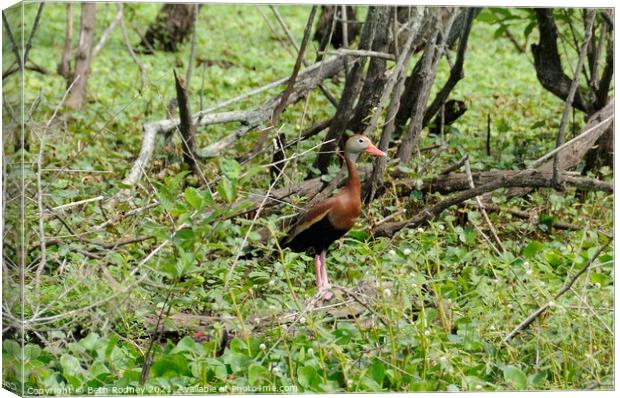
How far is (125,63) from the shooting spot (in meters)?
9.79

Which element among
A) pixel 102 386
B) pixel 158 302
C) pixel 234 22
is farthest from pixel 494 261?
pixel 234 22

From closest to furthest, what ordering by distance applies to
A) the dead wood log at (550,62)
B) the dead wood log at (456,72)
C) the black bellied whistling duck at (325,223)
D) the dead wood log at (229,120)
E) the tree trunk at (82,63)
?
the black bellied whistling duck at (325,223)
the dead wood log at (229,120)
the dead wood log at (456,72)
the dead wood log at (550,62)
the tree trunk at (82,63)

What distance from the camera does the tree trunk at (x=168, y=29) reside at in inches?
412

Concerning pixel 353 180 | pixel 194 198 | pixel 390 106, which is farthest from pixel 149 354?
pixel 390 106

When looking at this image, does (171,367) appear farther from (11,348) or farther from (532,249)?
(532,249)

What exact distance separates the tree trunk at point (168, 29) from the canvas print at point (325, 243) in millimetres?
3130

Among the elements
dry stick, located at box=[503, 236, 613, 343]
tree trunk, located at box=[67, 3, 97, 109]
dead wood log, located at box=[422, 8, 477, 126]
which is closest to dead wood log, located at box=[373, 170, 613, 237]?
dead wood log, located at box=[422, 8, 477, 126]

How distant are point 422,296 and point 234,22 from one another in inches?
284

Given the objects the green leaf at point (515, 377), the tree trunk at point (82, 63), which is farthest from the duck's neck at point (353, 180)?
the tree trunk at point (82, 63)

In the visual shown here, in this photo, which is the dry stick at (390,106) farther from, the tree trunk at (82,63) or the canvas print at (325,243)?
the tree trunk at (82,63)

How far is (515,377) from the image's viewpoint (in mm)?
4078

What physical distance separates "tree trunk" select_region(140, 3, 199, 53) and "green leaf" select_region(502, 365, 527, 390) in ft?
22.1

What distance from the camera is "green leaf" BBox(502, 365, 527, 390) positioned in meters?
4.07

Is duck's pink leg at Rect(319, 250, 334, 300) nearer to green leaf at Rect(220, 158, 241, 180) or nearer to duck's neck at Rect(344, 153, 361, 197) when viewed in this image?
duck's neck at Rect(344, 153, 361, 197)
